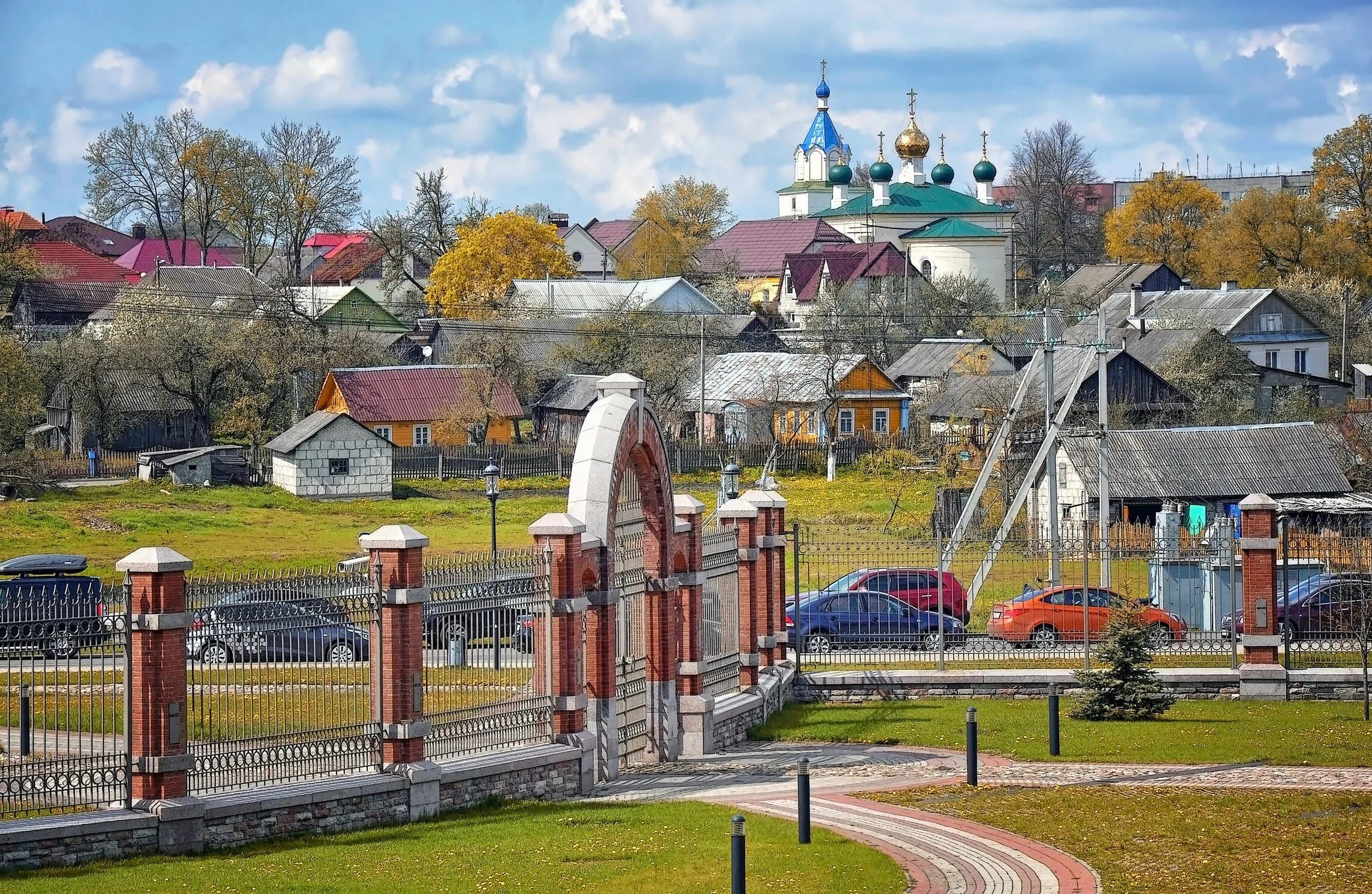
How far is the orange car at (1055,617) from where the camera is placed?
25.0m

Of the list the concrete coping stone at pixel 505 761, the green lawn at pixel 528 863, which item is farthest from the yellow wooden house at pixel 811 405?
the green lawn at pixel 528 863

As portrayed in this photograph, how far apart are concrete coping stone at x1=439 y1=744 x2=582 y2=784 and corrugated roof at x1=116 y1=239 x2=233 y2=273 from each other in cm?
8852

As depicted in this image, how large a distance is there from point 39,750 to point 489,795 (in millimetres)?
4057

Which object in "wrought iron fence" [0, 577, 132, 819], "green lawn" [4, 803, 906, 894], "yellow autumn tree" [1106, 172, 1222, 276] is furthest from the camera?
"yellow autumn tree" [1106, 172, 1222, 276]

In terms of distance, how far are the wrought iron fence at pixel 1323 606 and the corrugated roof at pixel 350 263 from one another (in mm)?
79010

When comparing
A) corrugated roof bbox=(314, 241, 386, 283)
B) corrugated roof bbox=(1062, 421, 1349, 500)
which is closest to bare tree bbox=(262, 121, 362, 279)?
corrugated roof bbox=(314, 241, 386, 283)

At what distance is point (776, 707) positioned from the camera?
22.8 meters

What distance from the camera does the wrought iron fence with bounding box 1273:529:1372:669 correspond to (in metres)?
23.2

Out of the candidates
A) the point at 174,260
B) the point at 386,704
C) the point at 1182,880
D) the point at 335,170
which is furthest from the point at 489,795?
the point at 174,260

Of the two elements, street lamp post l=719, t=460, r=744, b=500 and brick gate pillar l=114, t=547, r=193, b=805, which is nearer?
brick gate pillar l=114, t=547, r=193, b=805

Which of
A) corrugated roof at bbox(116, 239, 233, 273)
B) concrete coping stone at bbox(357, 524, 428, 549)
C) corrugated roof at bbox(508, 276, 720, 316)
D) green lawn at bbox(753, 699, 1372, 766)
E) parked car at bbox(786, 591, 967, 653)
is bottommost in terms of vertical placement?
green lawn at bbox(753, 699, 1372, 766)

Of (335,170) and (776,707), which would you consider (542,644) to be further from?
(335,170)

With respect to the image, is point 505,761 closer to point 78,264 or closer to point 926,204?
point 78,264

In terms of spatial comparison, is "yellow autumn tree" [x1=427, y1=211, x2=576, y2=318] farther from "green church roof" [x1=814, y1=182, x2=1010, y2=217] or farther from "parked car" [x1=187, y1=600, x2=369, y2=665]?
"parked car" [x1=187, y1=600, x2=369, y2=665]
